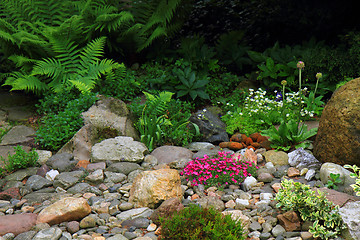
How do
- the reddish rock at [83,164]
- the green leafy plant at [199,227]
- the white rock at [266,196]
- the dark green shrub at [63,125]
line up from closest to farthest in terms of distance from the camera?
1. the green leafy plant at [199,227]
2. the white rock at [266,196]
3. the reddish rock at [83,164]
4. the dark green shrub at [63,125]

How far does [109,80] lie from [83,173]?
2.53m

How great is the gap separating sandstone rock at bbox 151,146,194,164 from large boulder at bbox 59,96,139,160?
23.7 inches

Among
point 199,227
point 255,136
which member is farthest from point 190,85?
point 199,227

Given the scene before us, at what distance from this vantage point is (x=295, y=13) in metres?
9.11

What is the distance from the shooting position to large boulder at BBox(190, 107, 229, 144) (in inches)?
229

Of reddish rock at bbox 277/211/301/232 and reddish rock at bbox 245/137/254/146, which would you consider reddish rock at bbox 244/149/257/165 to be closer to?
reddish rock at bbox 245/137/254/146

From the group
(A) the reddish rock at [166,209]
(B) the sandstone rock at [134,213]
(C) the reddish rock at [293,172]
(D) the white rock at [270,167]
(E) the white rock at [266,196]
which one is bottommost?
(D) the white rock at [270,167]

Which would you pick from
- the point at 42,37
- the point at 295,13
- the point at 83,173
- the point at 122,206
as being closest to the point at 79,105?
the point at 83,173

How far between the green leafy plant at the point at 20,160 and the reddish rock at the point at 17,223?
3.83 ft

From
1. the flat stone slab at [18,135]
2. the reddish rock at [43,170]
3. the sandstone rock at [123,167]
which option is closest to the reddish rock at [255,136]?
the sandstone rock at [123,167]

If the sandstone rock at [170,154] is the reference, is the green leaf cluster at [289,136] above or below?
above

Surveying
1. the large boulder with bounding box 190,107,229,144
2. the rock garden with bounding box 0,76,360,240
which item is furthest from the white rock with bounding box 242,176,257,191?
the large boulder with bounding box 190,107,229,144

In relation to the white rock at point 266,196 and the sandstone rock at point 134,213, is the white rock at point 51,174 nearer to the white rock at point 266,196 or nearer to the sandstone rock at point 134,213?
the sandstone rock at point 134,213

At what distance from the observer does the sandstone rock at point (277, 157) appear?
4.79 meters
